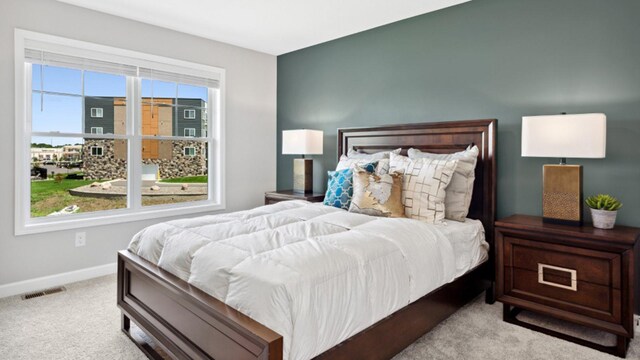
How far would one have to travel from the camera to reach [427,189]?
2.76 metres

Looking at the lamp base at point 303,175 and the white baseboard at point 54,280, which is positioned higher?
the lamp base at point 303,175

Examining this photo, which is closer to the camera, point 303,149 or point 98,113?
point 98,113

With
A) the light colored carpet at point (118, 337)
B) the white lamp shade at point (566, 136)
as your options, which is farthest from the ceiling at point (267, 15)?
the light colored carpet at point (118, 337)

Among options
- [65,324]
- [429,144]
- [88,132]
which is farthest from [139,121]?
[429,144]

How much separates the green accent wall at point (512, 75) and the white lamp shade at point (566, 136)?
1.22ft

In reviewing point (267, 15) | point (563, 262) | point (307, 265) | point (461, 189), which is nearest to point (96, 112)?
point (267, 15)

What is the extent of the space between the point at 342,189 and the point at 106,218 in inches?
92.3

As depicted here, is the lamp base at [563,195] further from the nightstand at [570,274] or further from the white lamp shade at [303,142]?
the white lamp shade at [303,142]

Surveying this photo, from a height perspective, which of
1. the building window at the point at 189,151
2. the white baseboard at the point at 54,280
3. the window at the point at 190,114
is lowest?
the white baseboard at the point at 54,280

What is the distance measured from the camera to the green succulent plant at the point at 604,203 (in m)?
2.32

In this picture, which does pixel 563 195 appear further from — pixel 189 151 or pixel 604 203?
pixel 189 151

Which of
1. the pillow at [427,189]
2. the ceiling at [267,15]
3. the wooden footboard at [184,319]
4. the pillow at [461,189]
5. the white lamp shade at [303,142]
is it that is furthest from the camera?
the white lamp shade at [303,142]

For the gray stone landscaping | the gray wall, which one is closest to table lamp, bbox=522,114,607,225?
the gray wall

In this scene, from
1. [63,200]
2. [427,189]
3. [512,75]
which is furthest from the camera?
[63,200]
